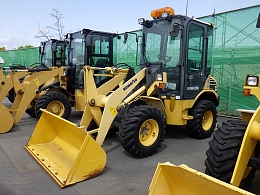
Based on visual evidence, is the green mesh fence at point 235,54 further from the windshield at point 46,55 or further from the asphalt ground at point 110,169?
the asphalt ground at point 110,169

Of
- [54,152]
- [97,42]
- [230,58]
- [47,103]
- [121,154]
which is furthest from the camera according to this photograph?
[230,58]

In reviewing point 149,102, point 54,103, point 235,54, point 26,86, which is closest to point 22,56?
point 26,86

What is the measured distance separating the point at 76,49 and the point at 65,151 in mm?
3992

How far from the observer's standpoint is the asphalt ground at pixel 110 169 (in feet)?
11.0

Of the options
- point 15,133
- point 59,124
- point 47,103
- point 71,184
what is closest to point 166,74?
point 59,124

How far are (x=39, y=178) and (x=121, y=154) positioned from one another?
5.12 feet

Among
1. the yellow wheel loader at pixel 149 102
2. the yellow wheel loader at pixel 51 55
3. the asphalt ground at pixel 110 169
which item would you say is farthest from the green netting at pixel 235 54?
the yellow wheel loader at pixel 51 55

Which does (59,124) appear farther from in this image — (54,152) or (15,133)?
(15,133)

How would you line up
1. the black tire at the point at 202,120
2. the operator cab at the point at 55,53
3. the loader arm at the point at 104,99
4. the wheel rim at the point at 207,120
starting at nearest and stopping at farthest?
the loader arm at the point at 104,99
the black tire at the point at 202,120
the wheel rim at the point at 207,120
the operator cab at the point at 55,53

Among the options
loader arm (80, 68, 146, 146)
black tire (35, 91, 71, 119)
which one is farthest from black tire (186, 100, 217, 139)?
black tire (35, 91, 71, 119)

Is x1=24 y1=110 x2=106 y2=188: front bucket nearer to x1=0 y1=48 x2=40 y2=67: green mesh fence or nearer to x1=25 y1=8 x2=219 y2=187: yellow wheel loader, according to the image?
x1=25 y1=8 x2=219 y2=187: yellow wheel loader

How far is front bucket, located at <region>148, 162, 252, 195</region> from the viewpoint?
6.87 feet

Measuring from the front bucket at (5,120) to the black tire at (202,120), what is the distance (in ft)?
14.3

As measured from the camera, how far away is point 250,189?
130 inches
